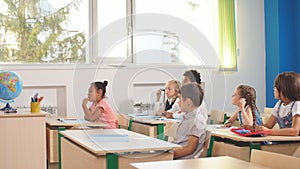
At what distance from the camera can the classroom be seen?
7.52 ft

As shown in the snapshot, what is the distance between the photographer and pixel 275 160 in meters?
1.97

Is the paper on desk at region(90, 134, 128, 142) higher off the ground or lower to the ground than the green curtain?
lower

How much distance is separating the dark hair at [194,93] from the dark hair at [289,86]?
4.67ft

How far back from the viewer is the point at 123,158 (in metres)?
2.40

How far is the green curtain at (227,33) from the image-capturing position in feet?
20.4

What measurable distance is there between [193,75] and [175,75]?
0.29 feet

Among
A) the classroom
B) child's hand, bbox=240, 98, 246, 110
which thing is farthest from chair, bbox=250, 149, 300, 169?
child's hand, bbox=240, 98, 246, 110

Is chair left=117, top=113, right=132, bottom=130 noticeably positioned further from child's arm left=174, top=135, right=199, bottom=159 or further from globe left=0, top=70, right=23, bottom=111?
globe left=0, top=70, right=23, bottom=111

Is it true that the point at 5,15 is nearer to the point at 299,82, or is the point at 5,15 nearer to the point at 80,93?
the point at 80,93

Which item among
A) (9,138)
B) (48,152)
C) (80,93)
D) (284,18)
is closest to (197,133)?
(80,93)

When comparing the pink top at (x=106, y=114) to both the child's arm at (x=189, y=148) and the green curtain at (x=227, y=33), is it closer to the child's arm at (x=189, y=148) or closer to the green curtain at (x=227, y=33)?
the child's arm at (x=189, y=148)

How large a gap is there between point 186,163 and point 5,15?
3976mm

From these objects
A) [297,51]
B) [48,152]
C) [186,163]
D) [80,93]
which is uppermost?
[297,51]

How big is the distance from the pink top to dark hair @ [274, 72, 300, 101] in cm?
131
